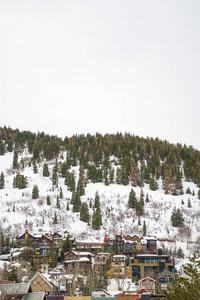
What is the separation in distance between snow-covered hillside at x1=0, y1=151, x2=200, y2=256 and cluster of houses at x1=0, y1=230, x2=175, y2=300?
655cm

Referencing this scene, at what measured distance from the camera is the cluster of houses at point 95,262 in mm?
51353

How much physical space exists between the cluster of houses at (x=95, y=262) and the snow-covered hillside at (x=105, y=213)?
655cm

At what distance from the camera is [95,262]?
220 ft

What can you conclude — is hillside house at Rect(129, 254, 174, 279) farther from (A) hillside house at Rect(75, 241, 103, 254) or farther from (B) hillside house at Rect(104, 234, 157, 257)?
(A) hillside house at Rect(75, 241, 103, 254)

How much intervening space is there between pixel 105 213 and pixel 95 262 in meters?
29.6

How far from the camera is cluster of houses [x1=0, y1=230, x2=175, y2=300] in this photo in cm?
5135

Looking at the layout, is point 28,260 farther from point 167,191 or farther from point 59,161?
point 59,161

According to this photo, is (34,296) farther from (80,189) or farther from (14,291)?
(80,189)

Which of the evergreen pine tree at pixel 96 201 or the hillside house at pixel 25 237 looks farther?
the evergreen pine tree at pixel 96 201

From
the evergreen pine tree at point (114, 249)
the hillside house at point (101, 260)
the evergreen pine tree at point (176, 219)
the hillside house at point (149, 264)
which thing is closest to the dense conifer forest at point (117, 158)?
the evergreen pine tree at point (176, 219)

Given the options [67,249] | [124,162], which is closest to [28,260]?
[67,249]

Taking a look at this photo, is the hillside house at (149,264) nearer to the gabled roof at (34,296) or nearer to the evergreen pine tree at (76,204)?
the evergreen pine tree at (76,204)

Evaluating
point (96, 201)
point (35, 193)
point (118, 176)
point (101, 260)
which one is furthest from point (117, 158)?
point (101, 260)

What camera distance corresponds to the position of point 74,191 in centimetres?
10738
